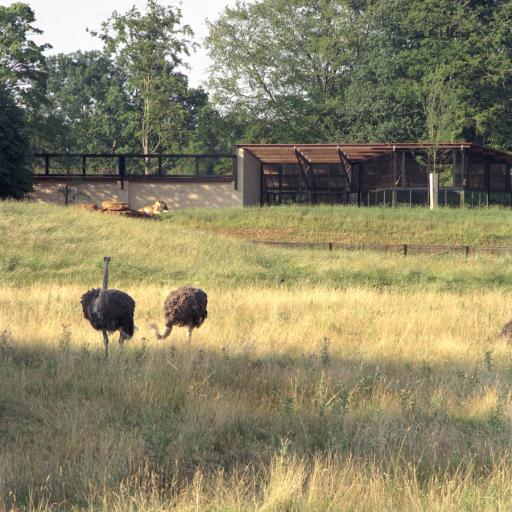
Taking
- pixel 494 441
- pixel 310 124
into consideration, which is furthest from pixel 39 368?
pixel 310 124

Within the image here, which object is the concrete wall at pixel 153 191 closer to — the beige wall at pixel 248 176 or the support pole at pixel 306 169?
the beige wall at pixel 248 176

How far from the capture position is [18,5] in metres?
55.3

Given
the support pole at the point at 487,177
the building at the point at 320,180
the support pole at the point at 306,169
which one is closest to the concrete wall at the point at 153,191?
the building at the point at 320,180

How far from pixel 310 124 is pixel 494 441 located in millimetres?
62322

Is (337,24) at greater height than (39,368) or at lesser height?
greater

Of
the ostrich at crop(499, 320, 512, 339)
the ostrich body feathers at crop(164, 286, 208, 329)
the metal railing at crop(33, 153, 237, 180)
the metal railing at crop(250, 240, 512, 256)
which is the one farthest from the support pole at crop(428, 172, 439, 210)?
the ostrich body feathers at crop(164, 286, 208, 329)

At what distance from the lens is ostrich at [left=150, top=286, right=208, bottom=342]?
42.3ft

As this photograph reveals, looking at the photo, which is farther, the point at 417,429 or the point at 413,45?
the point at 413,45

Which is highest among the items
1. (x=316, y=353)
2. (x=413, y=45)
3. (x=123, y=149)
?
(x=413, y=45)

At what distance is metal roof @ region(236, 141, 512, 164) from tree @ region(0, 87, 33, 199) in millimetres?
14307

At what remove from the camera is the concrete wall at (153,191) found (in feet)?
177

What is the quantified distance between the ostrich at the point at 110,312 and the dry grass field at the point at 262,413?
0.88 ft

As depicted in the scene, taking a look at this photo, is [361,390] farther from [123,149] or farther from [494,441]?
[123,149]

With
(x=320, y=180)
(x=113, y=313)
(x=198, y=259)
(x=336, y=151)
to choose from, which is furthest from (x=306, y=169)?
(x=113, y=313)
